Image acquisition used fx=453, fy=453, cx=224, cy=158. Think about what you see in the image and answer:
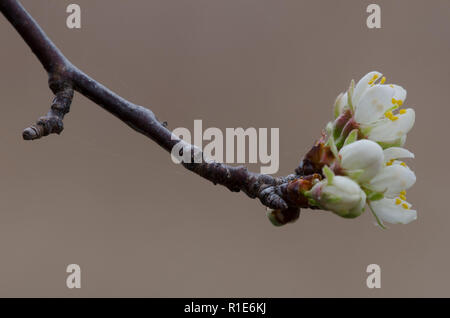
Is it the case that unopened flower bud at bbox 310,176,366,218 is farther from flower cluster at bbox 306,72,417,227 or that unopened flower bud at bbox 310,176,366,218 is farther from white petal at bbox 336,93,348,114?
white petal at bbox 336,93,348,114

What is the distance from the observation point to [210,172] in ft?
1.32

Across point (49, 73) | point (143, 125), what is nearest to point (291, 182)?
point (143, 125)

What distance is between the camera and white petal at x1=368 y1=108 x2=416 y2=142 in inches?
16.5

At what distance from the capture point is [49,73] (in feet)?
1.43

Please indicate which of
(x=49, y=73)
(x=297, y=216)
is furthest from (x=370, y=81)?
(x=49, y=73)

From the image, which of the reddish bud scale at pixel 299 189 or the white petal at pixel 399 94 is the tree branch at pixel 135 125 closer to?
the reddish bud scale at pixel 299 189

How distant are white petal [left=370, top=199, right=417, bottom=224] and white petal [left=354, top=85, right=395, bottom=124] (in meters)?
0.08

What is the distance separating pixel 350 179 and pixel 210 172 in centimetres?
12

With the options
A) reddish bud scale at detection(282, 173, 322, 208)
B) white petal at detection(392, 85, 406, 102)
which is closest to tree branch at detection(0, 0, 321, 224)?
reddish bud scale at detection(282, 173, 322, 208)

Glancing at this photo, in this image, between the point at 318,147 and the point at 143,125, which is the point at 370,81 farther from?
the point at 143,125

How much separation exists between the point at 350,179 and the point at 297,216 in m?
0.07

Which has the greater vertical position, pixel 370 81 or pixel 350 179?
pixel 370 81

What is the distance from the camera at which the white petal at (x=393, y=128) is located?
418 millimetres

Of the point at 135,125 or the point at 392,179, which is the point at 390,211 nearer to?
the point at 392,179
